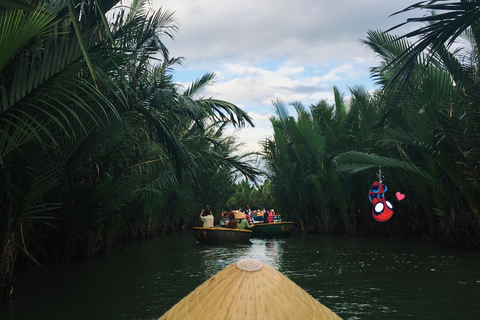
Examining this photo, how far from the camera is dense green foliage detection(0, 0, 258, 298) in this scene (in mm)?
5391

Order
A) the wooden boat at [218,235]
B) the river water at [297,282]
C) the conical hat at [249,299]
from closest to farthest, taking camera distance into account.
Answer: the conical hat at [249,299] < the river water at [297,282] < the wooden boat at [218,235]

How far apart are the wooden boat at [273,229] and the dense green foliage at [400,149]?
1.76 m

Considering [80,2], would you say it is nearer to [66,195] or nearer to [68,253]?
[66,195]

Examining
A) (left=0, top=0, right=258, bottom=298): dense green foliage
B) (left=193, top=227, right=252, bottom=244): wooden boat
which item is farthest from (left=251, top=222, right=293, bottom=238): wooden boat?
(left=0, top=0, right=258, bottom=298): dense green foliage

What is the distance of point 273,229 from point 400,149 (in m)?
7.90

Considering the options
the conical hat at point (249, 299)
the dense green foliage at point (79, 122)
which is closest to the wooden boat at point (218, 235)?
the dense green foliage at point (79, 122)

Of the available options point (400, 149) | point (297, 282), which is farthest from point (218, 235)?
point (297, 282)

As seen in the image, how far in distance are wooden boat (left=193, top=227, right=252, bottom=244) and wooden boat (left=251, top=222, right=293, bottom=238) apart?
294 centimetres

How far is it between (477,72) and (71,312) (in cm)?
1089

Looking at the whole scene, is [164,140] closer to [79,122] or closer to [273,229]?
[79,122]

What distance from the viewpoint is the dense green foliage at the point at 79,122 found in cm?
539

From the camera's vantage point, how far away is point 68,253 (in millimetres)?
11609

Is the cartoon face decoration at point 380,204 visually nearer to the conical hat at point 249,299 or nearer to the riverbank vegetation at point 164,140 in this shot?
the riverbank vegetation at point 164,140

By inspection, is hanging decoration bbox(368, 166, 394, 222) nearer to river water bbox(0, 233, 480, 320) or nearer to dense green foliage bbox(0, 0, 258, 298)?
river water bbox(0, 233, 480, 320)
